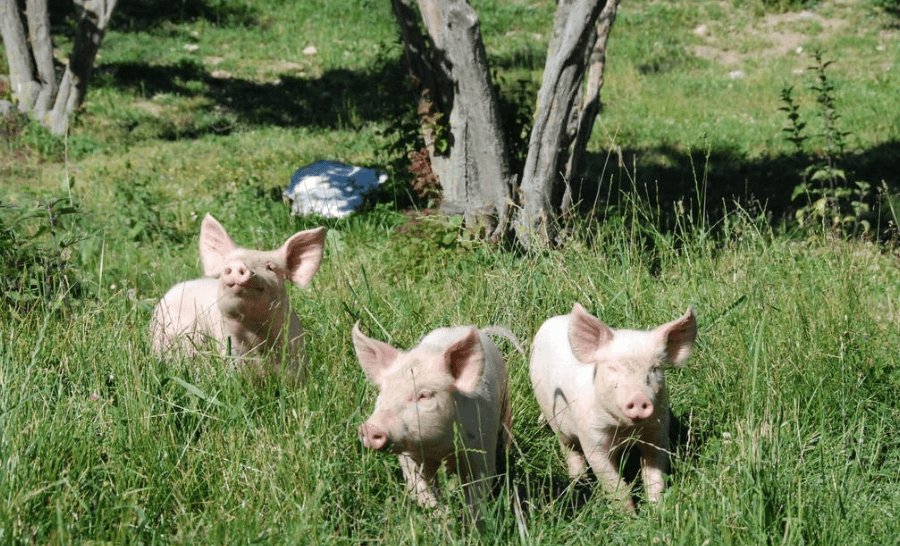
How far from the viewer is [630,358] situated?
299 centimetres

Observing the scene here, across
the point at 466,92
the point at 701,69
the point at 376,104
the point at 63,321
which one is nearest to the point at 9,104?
the point at 376,104

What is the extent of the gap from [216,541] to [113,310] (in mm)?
1924

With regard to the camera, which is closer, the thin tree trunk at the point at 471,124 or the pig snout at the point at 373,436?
the pig snout at the point at 373,436

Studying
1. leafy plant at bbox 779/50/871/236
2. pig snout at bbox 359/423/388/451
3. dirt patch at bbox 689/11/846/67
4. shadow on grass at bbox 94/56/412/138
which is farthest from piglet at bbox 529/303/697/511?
dirt patch at bbox 689/11/846/67

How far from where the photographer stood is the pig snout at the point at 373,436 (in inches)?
100

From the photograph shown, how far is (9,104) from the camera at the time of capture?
412 inches

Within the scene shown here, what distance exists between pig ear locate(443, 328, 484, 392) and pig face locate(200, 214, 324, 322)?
0.93m

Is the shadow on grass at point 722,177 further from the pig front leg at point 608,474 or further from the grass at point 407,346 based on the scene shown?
the pig front leg at point 608,474

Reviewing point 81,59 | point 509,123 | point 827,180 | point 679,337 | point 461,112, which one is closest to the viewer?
point 679,337

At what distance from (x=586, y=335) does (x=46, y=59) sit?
913 cm

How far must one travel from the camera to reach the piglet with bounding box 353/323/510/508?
2.65 metres

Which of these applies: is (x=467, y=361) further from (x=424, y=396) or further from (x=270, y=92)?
(x=270, y=92)

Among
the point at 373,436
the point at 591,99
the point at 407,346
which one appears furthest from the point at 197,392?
the point at 591,99

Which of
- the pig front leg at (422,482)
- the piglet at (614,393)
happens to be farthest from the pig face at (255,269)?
the piglet at (614,393)
